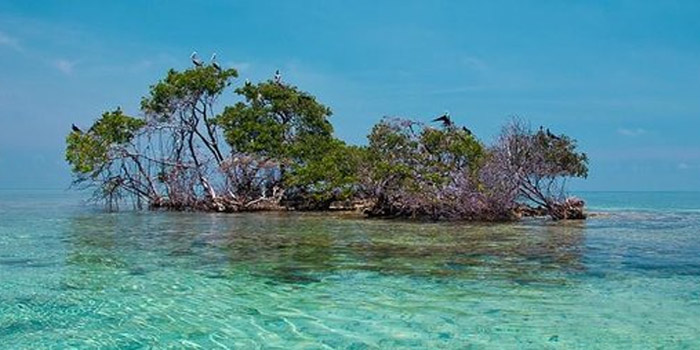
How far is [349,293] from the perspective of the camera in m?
8.04

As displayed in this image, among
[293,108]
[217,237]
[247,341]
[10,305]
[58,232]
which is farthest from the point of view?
[293,108]

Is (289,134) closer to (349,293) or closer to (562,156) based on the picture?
(562,156)

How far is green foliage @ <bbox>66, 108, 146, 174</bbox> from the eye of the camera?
1104 inches

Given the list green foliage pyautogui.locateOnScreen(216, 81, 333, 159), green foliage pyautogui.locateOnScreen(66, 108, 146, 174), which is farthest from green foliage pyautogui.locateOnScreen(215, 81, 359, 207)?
green foliage pyautogui.locateOnScreen(66, 108, 146, 174)

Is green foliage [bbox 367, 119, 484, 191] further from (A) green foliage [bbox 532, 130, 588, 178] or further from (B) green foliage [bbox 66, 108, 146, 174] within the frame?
(B) green foliage [bbox 66, 108, 146, 174]

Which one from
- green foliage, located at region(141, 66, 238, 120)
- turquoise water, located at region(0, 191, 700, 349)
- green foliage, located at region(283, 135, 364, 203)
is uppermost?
green foliage, located at region(141, 66, 238, 120)

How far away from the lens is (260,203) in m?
29.3

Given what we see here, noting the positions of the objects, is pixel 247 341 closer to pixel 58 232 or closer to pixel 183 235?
pixel 183 235

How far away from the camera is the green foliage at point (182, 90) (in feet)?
94.2

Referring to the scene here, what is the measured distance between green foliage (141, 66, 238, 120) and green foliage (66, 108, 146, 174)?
102 centimetres

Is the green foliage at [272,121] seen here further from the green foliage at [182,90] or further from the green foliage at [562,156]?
the green foliage at [562,156]

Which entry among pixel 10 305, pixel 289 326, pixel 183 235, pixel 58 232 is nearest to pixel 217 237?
pixel 183 235

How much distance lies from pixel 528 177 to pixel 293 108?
13.0m

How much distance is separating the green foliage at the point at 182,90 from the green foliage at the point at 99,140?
102cm
